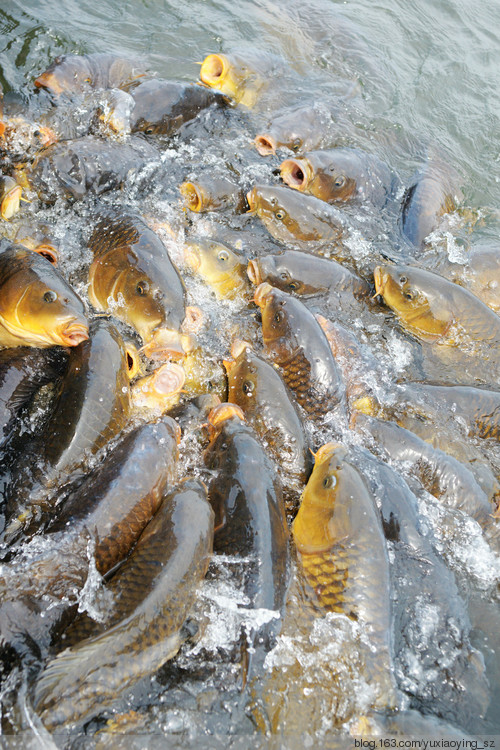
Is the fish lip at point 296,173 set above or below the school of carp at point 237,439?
above

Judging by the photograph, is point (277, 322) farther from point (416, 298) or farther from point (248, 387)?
point (416, 298)

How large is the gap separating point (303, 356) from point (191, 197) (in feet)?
7.56

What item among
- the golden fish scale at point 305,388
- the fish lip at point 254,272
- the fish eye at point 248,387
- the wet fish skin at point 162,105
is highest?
the wet fish skin at point 162,105

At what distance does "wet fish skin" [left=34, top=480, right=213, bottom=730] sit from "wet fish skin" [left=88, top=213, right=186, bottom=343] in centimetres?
143

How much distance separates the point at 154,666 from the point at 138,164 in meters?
4.43

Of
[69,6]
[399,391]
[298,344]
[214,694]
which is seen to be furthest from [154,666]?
[69,6]

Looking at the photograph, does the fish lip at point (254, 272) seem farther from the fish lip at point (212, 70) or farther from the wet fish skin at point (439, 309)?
the fish lip at point (212, 70)

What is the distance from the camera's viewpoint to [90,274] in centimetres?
411

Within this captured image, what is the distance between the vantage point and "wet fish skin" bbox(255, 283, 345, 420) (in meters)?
3.86

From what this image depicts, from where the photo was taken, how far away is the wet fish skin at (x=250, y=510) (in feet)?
8.59

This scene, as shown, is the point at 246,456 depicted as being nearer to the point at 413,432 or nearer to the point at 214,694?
the point at 214,694

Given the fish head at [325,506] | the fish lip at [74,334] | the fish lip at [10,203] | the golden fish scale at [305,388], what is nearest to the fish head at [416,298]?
the golden fish scale at [305,388]

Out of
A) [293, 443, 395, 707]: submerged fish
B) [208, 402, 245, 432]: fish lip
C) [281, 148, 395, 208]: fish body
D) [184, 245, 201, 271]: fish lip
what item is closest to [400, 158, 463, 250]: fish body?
[281, 148, 395, 208]: fish body

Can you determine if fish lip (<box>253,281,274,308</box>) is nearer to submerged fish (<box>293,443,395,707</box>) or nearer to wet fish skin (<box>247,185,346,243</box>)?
wet fish skin (<box>247,185,346,243</box>)
